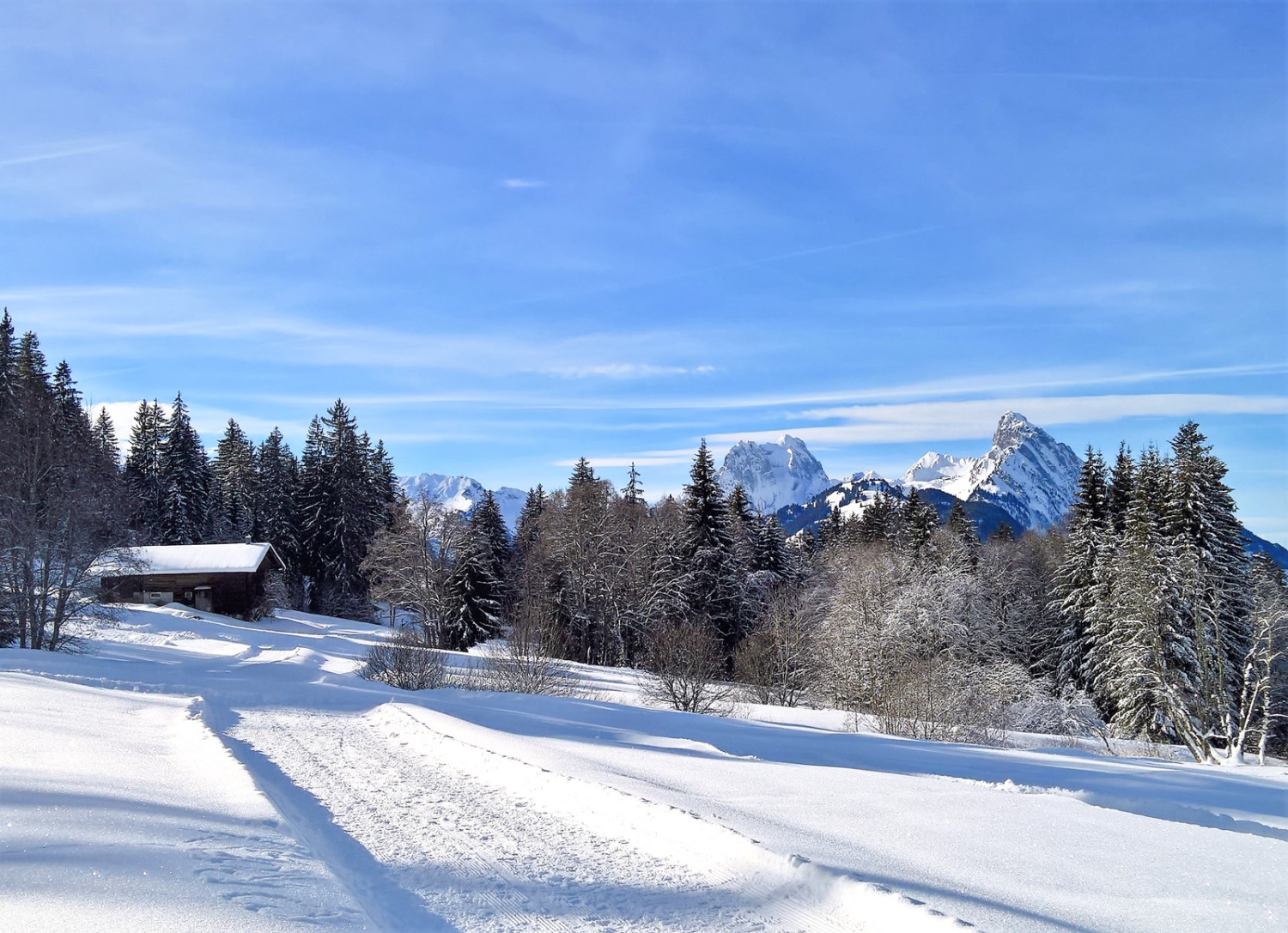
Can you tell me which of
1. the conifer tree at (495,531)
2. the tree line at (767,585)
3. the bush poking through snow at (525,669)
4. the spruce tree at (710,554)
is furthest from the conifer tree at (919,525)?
the bush poking through snow at (525,669)

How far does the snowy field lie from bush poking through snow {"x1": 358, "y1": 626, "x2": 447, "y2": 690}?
26.8 ft

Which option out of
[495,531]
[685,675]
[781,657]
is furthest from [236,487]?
[685,675]

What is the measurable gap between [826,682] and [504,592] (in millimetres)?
27597

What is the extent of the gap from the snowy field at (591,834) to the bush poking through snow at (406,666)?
8171 millimetres

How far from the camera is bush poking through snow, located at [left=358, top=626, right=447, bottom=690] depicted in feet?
68.1

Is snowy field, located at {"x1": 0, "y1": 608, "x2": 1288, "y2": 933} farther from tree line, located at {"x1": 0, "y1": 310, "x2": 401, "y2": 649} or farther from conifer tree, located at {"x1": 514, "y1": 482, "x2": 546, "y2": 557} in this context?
conifer tree, located at {"x1": 514, "y1": 482, "x2": 546, "y2": 557}

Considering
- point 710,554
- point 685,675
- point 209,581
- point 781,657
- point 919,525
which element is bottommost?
point 781,657

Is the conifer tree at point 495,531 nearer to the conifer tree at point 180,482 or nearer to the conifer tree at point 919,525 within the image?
the conifer tree at point 180,482

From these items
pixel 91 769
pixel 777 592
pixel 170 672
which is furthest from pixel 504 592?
pixel 91 769

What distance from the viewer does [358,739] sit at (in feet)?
40.1

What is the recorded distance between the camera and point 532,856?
625 cm

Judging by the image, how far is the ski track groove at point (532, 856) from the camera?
16.6 feet

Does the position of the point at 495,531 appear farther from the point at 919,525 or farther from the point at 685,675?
the point at 685,675

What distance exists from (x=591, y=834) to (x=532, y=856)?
0.76 m
